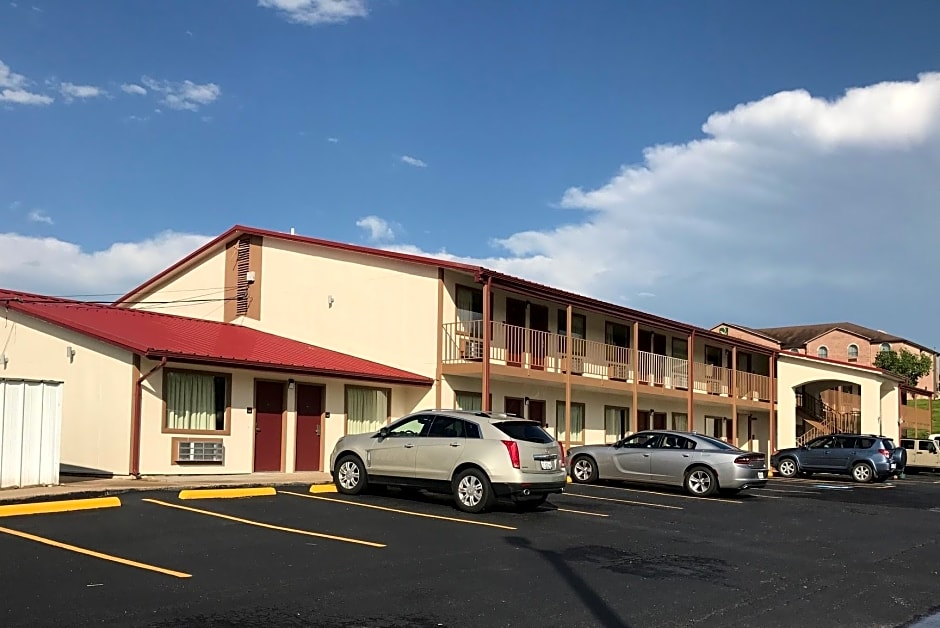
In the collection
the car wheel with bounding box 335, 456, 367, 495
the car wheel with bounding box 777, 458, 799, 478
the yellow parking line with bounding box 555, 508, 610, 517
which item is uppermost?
the car wheel with bounding box 335, 456, 367, 495

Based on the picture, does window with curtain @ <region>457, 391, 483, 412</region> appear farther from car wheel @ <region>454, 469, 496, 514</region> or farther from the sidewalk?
car wheel @ <region>454, 469, 496, 514</region>

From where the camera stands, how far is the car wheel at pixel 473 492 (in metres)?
14.4

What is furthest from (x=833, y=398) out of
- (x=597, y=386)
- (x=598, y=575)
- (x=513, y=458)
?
(x=598, y=575)

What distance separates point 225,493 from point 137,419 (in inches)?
160

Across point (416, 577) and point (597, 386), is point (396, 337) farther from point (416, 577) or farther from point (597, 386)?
point (416, 577)

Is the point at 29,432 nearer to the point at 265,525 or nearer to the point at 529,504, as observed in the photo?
the point at 265,525

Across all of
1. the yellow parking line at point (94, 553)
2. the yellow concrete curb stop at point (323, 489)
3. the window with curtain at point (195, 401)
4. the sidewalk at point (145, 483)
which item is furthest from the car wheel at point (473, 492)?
the window with curtain at point (195, 401)

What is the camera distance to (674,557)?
11188 millimetres

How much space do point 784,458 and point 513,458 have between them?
18481 millimetres

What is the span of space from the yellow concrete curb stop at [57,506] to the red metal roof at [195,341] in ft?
16.3

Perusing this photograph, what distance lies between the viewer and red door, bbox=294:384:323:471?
21484mm

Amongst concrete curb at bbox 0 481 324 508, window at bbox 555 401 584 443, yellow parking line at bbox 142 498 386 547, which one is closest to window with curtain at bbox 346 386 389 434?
concrete curb at bbox 0 481 324 508

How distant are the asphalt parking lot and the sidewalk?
0.75 metres

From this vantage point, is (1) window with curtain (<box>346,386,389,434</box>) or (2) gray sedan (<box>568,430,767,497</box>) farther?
(1) window with curtain (<box>346,386,389,434</box>)
